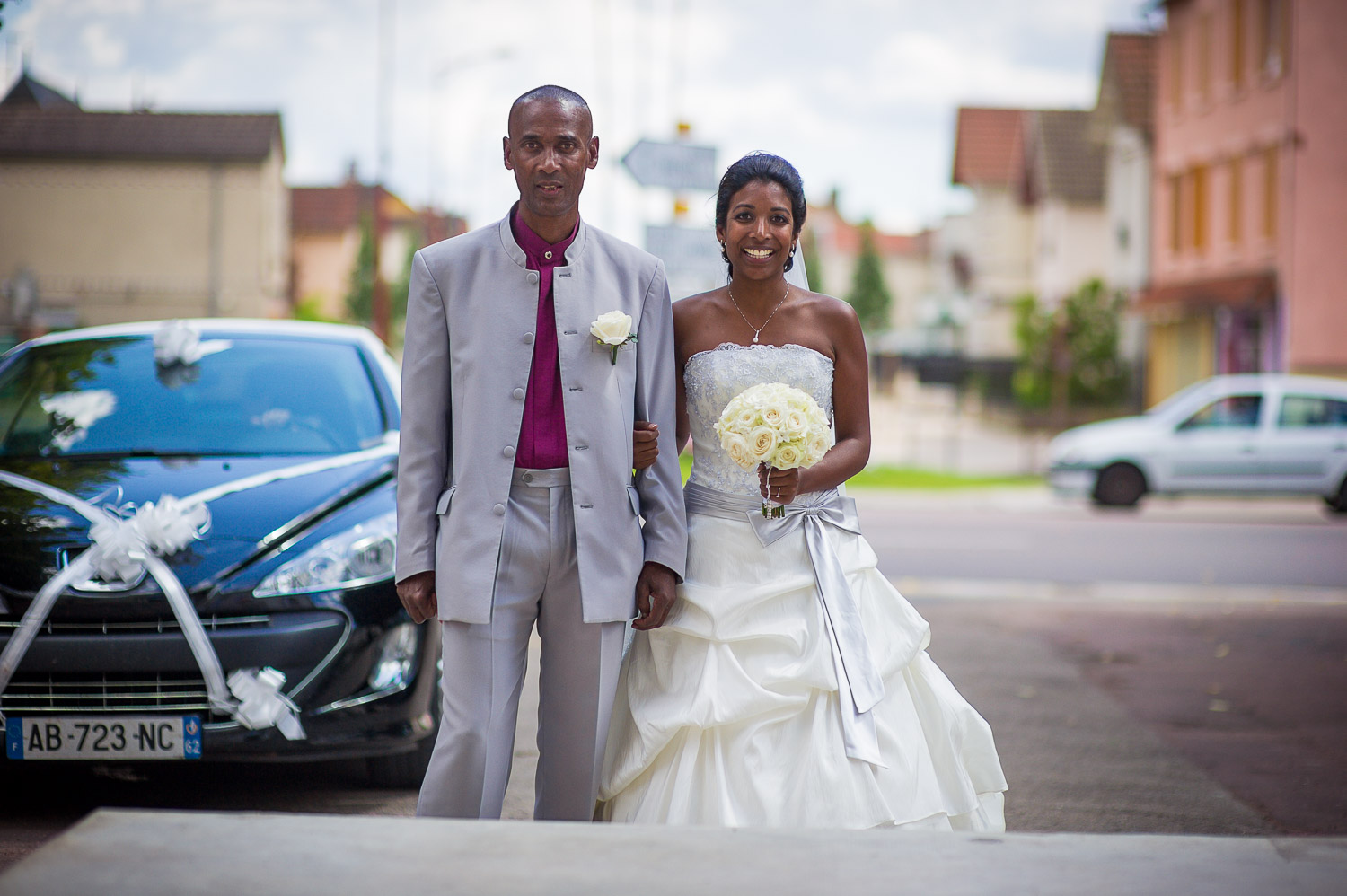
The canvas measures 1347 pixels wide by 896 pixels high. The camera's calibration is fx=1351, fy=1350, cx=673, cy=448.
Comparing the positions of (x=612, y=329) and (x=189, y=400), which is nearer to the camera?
(x=612, y=329)

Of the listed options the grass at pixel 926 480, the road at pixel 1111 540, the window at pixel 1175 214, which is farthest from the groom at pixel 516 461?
the window at pixel 1175 214

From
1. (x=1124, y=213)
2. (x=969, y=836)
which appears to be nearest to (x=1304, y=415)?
(x=969, y=836)

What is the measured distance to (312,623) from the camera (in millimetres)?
4293

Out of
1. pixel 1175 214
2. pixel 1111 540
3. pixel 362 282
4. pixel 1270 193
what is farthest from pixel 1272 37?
pixel 362 282

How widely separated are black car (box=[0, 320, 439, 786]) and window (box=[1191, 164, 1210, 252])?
2735cm

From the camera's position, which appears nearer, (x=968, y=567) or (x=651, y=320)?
(x=651, y=320)

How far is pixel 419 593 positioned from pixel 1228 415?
51.7 feet

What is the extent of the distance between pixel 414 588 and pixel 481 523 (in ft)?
0.86

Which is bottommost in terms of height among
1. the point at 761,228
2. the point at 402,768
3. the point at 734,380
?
the point at 402,768

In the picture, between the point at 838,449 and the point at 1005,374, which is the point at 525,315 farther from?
the point at 1005,374

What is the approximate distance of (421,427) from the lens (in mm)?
3367

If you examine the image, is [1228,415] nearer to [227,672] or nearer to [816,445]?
[816,445]

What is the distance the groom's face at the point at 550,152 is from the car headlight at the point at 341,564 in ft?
4.35

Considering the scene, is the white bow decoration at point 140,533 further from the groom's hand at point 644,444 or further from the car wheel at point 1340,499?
the car wheel at point 1340,499
